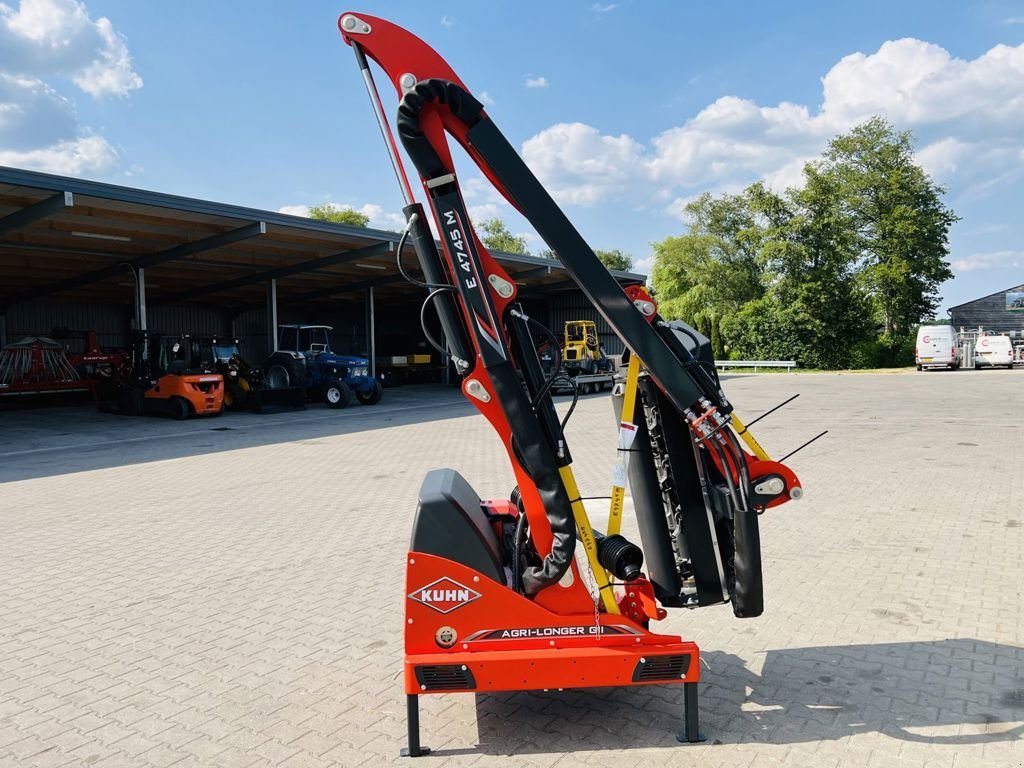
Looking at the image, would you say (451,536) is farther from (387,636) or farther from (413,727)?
(387,636)

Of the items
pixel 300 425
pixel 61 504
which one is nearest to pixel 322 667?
pixel 61 504

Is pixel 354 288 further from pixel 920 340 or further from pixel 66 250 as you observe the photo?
pixel 920 340

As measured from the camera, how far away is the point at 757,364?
4247cm

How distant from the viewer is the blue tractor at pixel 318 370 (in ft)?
67.8

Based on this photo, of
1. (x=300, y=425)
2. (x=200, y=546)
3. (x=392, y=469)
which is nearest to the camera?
(x=200, y=546)

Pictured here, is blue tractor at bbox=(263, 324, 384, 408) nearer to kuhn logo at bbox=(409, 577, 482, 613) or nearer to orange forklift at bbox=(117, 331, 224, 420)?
orange forklift at bbox=(117, 331, 224, 420)

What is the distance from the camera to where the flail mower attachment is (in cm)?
322

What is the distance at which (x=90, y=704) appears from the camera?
12.3ft

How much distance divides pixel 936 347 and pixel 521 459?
39463mm

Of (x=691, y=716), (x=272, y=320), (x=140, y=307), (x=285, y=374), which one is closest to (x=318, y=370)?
(x=285, y=374)

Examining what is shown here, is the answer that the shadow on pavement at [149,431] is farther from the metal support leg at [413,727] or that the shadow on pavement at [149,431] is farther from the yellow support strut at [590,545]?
the yellow support strut at [590,545]

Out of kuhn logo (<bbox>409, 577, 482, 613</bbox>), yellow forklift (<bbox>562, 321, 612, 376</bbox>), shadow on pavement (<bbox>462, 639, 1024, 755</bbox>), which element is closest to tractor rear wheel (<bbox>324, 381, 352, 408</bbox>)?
yellow forklift (<bbox>562, 321, 612, 376</bbox>)

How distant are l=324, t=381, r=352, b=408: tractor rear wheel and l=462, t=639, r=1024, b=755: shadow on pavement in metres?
18.2

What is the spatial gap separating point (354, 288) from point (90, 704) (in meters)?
26.6
